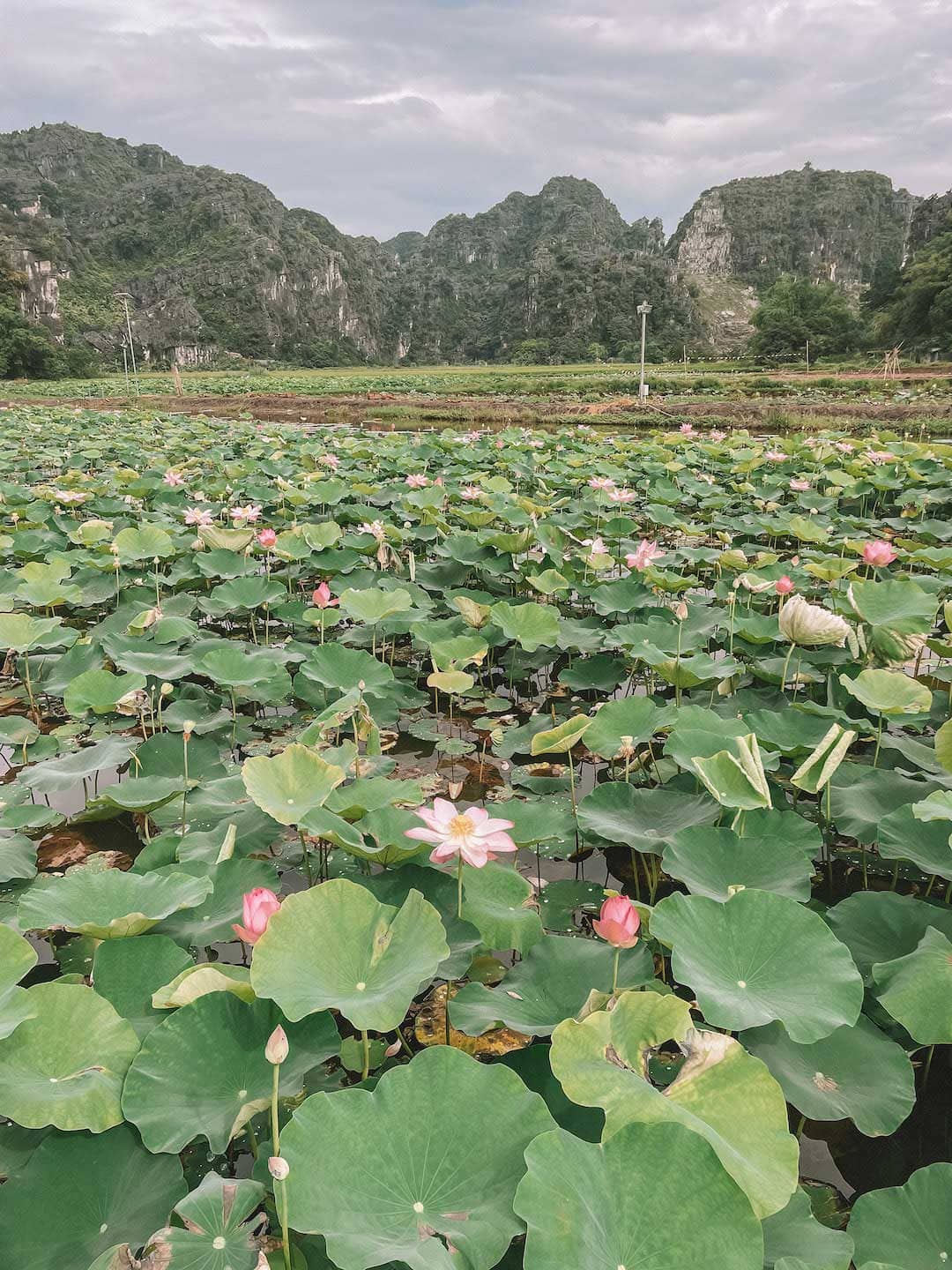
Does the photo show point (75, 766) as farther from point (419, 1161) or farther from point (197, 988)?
point (419, 1161)

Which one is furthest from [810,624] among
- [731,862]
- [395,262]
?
[395,262]

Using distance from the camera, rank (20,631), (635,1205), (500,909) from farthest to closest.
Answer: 1. (20,631)
2. (500,909)
3. (635,1205)

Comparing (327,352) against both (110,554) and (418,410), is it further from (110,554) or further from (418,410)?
(110,554)

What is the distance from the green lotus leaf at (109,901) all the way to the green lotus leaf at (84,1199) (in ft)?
1.02

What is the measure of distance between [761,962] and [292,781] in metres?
0.91

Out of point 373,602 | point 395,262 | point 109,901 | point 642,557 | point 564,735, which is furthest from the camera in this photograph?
point 395,262

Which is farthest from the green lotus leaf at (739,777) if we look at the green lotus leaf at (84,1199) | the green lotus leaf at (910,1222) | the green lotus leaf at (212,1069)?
the green lotus leaf at (84,1199)

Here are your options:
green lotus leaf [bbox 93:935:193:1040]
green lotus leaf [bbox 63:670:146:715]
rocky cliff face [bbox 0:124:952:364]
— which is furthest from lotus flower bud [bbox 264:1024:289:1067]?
rocky cliff face [bbox 0:124:952:364]

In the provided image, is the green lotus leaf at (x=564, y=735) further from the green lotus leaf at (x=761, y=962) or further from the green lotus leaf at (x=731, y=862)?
the green lotus leaf at (x=761, y=962)

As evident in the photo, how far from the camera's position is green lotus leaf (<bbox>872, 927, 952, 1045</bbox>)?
3.68 feet

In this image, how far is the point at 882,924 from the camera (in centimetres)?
138

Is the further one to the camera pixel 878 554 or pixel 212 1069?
pixel 878 554

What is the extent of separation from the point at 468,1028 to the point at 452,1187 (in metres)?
0.27

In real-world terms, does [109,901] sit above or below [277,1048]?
below
